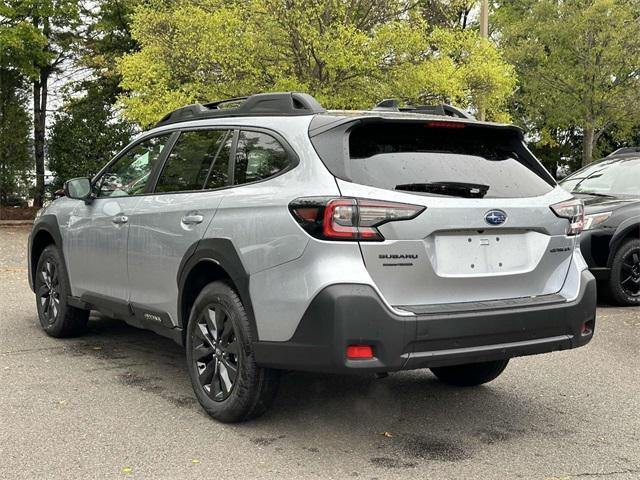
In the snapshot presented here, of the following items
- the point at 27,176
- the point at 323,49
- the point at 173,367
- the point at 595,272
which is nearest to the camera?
the point at 173,367

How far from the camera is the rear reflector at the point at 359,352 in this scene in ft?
11.4

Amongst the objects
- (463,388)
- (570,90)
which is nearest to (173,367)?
(463,388)

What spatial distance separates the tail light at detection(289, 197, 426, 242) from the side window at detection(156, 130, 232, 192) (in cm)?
101

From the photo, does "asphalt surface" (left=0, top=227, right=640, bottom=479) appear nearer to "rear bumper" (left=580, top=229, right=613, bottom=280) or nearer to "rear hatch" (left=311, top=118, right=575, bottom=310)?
"rear hatch" (left=311, top=118, right=575, bottom=310)

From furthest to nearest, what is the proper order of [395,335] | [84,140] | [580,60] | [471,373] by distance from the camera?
[580,60], [84,140], [471,373], [395,335]

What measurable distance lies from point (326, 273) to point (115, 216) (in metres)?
2.33

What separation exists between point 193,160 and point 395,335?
1962 mm

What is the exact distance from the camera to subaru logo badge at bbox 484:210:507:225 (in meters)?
3.77

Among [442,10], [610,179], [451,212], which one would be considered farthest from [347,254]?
[442,10]

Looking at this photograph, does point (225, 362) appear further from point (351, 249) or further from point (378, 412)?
point (351, 249)

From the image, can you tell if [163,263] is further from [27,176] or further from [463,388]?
[27,176]

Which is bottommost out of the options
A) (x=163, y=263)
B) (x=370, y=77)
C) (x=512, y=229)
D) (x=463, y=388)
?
(x=463, y=388)

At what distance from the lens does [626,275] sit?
830 cm

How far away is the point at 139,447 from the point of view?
380 centimetres
